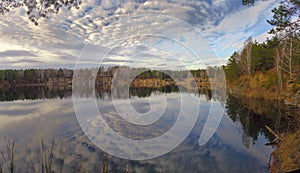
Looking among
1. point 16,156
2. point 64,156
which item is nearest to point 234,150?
point 64,156

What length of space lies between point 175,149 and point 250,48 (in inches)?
1344

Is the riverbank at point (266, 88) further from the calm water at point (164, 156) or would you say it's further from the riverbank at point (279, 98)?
the calm water at point (164, 156)

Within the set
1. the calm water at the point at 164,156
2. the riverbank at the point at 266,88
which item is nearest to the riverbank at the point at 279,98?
the riverbank at the point at 266,88

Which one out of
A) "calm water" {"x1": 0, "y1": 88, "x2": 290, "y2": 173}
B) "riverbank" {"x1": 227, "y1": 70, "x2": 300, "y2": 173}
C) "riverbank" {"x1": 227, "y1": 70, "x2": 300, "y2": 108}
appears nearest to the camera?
"riverbank" {"x1": 227, "y1": 70, "x2": 300, "y2": 173}

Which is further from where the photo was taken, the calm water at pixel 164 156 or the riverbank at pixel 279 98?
the calm water at pixel 164 156

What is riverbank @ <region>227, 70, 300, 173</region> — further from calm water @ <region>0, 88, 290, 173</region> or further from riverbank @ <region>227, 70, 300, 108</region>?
calm water @ <region>0, 88, 290, 173</region>

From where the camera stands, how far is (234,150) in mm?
9820

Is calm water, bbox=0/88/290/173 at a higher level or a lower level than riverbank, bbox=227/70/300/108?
lower

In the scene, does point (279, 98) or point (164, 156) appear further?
point (279, 98)

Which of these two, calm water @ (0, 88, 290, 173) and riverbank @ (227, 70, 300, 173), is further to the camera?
calm water @ (0, 88, 290, 173)

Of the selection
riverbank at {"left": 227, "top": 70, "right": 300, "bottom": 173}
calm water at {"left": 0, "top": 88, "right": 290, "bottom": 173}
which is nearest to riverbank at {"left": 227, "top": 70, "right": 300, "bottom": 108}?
riverbank at {"left": 227, "top": 70, "right": 300, "bottom": 173}

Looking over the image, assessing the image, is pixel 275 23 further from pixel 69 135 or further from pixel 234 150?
pixel 69 135

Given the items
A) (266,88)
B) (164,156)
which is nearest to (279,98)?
(266,88)

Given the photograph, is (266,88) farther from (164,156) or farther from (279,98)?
(164,156)
